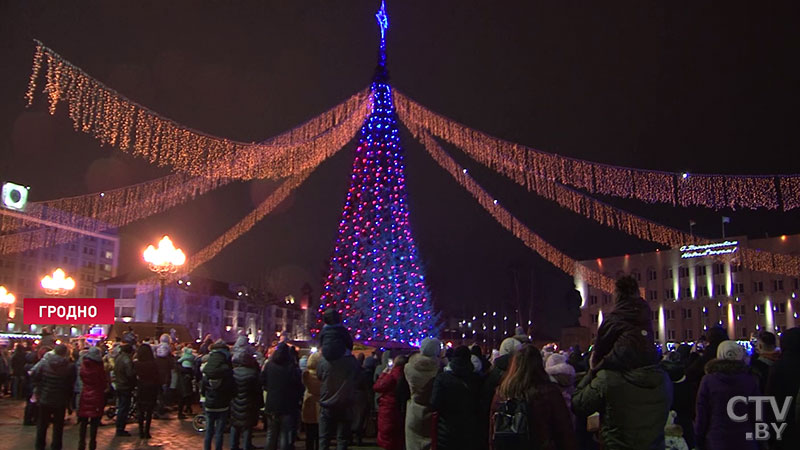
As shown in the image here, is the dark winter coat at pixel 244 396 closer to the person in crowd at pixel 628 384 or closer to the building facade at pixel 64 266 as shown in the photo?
the person in crowd at pixel 628 384

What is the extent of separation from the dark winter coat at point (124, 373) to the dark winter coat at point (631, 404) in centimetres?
912

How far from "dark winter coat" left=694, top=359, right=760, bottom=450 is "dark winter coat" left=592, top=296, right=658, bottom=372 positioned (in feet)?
5.60

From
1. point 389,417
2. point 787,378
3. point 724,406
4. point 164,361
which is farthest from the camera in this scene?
point 164,361

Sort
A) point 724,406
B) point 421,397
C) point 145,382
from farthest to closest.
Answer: point 145,382, point 421,397, point 724,406

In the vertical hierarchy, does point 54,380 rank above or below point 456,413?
below

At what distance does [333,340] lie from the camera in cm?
816

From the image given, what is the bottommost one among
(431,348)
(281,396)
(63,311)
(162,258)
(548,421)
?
(281,396)

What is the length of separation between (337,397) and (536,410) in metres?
3.55

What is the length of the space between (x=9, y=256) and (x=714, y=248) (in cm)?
7999

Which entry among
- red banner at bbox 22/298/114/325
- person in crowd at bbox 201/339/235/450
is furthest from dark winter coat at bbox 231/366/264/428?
red banner at bbox 22/298/114/325

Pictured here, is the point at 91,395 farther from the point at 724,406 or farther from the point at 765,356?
the point at 765,356

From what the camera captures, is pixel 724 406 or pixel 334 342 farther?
pixel 334 342


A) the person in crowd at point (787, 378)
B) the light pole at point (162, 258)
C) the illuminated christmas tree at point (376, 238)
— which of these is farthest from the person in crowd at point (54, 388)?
the illuminated christmas tree at point (376, 238)

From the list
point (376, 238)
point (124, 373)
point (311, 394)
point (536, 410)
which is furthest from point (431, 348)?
point (376, 238)
